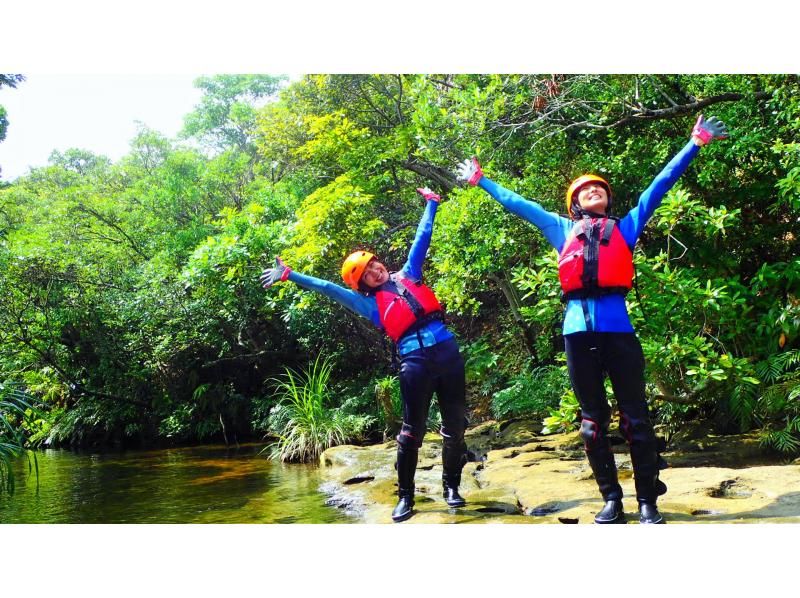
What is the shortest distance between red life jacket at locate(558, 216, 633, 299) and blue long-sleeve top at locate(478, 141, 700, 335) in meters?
0.05

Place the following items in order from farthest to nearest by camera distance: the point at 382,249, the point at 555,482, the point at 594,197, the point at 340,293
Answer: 1. the point at 382,249
2. the point at 555,482
3. the point at 340,293
4. the point at 594,197

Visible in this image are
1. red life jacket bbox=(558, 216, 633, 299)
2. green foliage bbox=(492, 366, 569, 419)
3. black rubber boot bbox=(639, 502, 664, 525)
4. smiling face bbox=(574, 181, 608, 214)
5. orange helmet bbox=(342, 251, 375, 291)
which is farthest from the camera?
green foliage bbox=(492, 366, 569, 419)

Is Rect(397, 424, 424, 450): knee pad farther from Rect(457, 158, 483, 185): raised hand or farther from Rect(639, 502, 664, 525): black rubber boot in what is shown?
Rect(457, 158, 483, 185): raised hand

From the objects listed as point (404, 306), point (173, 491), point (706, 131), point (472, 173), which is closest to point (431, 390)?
point (404, 306)

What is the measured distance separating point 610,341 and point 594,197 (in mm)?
608

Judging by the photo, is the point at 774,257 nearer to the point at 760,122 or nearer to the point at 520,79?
the point at 760,122

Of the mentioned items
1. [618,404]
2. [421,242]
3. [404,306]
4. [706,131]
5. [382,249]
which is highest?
[382,249]

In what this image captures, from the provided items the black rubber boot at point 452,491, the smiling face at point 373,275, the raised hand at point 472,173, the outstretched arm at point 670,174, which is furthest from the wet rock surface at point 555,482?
the raised hand at point 472,173

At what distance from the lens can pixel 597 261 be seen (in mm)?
2607

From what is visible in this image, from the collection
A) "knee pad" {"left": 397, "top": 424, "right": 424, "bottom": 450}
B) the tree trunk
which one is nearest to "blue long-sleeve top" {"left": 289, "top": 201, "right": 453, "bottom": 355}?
"knee pad" {"left": 397, "top": 424, "right": 424, "bottom": 450}

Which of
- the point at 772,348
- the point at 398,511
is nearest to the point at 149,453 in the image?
the point at 398,511

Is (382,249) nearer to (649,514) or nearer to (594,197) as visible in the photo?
(594,197)

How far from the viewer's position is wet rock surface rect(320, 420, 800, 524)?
2.80 meters

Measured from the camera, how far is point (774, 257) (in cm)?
456
